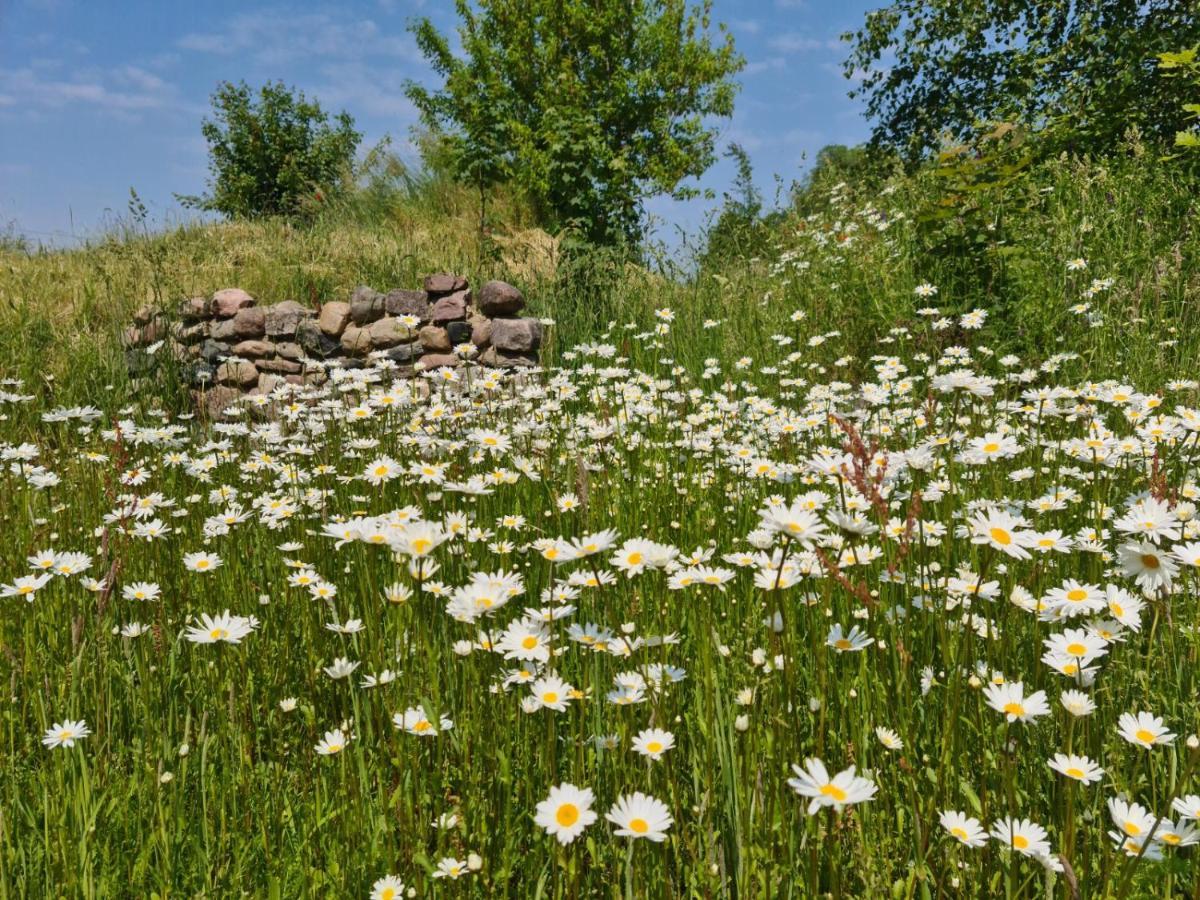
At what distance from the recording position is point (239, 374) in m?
7.11

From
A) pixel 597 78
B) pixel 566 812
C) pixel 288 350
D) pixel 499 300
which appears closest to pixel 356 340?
pixel 288 350

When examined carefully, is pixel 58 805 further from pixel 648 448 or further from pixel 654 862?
pixel 648 448

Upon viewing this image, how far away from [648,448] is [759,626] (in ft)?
→ 6.83

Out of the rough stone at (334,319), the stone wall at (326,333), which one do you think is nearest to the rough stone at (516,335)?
the stone wall at (326,333)

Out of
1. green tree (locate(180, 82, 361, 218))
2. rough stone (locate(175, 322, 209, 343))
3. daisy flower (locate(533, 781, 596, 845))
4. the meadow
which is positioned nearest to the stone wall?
rough stone (locate(175, 322, 209, 343))

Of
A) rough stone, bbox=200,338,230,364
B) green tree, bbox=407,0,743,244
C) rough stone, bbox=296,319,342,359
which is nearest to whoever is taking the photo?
rough stone, bbox=200,338,230,364

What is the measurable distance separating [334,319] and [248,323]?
76cm

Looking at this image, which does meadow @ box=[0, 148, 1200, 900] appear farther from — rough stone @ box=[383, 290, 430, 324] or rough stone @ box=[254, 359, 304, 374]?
rough stone @ box=[383, 290, 430, 324]

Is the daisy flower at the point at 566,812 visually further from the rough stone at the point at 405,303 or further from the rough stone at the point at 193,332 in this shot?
the rough stone at the point at 193,332

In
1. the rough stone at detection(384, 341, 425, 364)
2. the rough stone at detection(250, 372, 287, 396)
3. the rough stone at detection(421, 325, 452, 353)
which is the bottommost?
the rough stone at detection(250, 372, 287, 396)

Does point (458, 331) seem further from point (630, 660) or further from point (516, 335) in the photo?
point (630, 660)

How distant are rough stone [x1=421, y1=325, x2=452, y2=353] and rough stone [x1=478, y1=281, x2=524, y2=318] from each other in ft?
1.60

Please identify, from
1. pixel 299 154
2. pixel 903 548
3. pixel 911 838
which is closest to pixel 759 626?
pixel 903 548

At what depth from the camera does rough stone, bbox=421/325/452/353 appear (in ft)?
24.2
